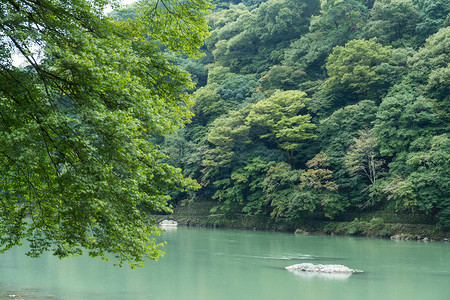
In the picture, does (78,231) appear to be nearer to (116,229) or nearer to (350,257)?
(116,229)

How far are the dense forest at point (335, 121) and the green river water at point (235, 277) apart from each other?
6.01 meters

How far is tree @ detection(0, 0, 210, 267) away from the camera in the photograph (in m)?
4.77

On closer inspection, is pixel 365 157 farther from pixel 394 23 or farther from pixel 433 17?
pixel 433 17

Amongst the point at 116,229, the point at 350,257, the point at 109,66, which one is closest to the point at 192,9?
the point at 109,66

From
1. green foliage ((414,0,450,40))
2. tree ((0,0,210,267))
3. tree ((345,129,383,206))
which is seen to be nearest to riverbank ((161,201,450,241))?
tree ((345,129,383,206))

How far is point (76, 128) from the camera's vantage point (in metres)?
4.88

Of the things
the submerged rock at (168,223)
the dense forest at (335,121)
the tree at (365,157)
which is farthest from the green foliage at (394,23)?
the submerged rock at (168,223)

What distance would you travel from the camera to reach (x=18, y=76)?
4.88m

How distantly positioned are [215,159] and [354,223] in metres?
11.0

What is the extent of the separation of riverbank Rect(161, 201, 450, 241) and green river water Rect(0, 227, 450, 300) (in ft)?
13.2

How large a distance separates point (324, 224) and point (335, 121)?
21.4ft

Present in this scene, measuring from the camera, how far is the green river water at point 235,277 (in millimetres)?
9961

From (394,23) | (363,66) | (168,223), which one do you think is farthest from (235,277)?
(394,23)

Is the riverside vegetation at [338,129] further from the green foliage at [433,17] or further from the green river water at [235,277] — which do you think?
the green river water at [235,277]
